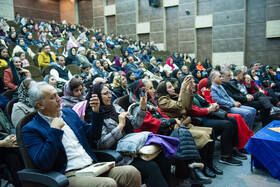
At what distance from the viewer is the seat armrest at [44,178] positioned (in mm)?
1180

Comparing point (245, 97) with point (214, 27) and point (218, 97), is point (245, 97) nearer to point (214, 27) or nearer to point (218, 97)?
point (218, 97)

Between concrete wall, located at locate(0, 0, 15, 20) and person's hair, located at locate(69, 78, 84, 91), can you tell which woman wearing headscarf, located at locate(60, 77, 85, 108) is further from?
concrete wall, located at locate(0, 0, 15, 20)

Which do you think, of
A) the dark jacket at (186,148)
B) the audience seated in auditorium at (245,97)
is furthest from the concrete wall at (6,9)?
the dark jacket at (186,148)

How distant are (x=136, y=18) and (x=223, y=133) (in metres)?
11.3

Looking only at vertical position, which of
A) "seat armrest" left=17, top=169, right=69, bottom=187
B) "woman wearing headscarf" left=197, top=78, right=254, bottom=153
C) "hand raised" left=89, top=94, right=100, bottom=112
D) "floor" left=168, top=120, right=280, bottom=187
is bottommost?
"floor" left=168, top=120, right=280, bottom=187

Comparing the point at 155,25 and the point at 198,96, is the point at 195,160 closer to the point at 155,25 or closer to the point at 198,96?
the point at 198,96

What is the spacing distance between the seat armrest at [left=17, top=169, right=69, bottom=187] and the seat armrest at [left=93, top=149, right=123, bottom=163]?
390 mm

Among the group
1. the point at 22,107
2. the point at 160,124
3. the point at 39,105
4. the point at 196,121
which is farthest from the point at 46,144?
the point at 196,121

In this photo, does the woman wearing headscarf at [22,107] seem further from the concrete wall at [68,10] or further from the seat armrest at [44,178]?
the concrete wall at [68,10]

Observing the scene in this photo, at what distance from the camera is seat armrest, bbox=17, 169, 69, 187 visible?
1.18 m

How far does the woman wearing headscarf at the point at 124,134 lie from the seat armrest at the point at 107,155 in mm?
79

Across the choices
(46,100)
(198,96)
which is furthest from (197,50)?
(46,100)

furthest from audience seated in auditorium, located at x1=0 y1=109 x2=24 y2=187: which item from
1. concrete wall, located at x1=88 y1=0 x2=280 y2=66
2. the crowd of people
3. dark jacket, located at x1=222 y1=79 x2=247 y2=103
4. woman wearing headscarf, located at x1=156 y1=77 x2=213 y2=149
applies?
concrete wall, located at x1=88 y1=0 x2=280 y2=66

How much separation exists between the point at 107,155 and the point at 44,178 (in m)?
0.46
